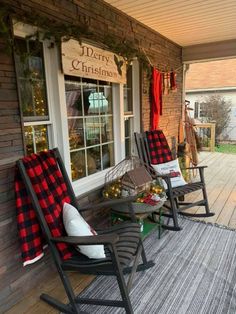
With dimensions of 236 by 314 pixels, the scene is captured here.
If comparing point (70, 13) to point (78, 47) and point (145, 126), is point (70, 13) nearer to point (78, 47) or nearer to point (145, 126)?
point (78, 47)

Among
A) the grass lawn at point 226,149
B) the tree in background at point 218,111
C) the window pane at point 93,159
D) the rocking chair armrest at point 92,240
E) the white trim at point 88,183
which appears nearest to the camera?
the rocking chair armrest at point 92,240

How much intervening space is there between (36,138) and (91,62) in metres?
0.91

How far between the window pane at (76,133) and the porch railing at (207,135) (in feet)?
19.6

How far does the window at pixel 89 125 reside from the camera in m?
2.49

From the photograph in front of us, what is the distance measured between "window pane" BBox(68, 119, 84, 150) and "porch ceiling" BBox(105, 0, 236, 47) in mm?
1274

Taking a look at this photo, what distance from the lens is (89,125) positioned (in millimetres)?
2711

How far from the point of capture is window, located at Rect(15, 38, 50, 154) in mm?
1909

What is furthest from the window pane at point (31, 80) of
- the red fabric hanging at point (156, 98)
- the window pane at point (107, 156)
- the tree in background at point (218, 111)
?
the tree in background at point (218, 111)

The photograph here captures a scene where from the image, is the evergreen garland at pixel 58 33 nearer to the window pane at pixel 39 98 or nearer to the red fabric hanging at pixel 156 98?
the window pane at pixel 39 98

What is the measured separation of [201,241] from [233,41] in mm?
3362

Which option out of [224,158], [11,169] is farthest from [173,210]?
[224,158]

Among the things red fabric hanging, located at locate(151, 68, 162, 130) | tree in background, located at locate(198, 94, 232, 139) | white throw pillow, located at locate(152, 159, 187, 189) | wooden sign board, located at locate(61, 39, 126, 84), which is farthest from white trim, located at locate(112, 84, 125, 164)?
tree in background, located at locate(198, 94, 232, 139)

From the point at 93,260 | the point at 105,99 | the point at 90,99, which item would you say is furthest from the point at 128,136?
the point at 93,260

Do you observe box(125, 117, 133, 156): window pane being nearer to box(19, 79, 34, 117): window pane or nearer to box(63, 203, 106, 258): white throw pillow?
box(19, 79, 34, 117): window pane
